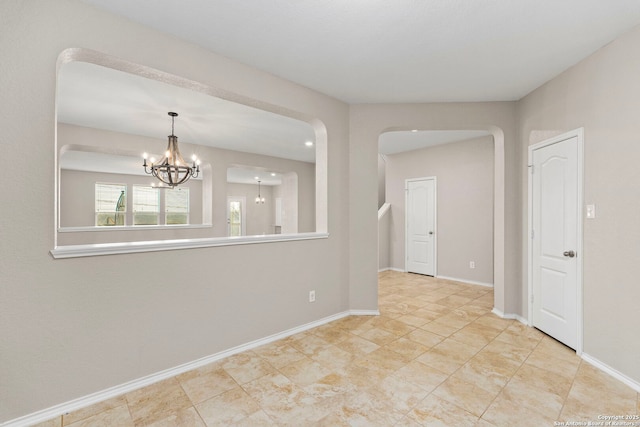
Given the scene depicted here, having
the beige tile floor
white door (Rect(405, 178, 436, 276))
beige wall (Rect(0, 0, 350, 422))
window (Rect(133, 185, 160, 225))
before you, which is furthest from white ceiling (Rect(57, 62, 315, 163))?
window (Rect(133, 185, 160, 225))

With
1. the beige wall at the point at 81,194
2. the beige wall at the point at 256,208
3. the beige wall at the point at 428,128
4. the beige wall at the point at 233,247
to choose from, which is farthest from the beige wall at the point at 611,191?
the beige wall at the point at 256,208

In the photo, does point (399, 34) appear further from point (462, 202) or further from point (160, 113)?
point (462, 202)

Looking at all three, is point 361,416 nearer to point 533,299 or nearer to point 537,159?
point 533,299

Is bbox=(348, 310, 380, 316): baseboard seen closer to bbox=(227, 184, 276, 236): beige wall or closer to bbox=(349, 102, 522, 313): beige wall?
bbox=(349, 102, 522, 313): beige wall

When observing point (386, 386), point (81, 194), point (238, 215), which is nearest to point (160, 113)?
point (386, 386)

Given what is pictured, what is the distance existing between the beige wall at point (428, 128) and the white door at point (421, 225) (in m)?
2.23

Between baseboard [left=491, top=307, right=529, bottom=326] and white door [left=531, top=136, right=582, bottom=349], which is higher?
white door [left=531, top=136, right=582, bottom=349]

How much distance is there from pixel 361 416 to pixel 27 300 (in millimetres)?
2158

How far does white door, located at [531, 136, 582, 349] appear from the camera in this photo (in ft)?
8.92

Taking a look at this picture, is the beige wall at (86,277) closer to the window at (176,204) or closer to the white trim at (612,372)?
the white trim at (612,372)

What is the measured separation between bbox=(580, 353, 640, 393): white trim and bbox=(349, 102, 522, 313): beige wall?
104 centimetres

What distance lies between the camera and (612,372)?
2273mm

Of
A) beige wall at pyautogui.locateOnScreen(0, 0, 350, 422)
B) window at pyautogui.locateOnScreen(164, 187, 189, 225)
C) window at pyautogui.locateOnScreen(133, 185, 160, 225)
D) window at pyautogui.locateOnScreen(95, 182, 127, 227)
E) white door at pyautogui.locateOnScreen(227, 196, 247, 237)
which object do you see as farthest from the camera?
white door at pyautogui.locateOnScreen(227, 196, 247, 237)

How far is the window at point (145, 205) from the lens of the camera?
921 centimetres
